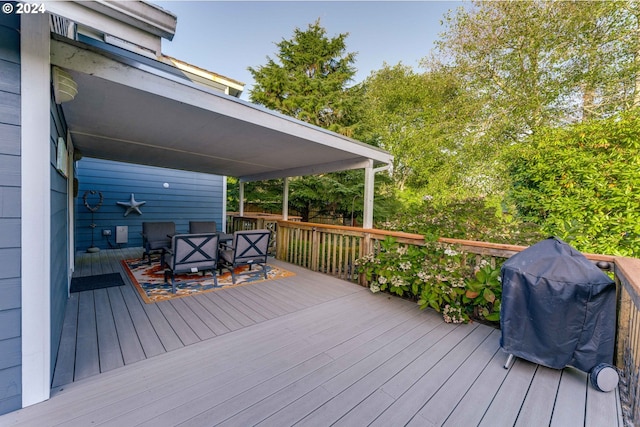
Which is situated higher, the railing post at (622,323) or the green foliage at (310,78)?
the green foliage at (310,78)

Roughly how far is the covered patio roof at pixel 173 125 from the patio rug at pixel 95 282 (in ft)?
7.32

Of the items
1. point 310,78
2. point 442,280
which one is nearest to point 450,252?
point 442,280

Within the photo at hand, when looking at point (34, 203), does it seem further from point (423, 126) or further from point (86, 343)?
point (423, 126)

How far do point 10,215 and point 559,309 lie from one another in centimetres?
370

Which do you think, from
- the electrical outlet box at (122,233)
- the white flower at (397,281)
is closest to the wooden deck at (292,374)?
the white flower at (397,281)

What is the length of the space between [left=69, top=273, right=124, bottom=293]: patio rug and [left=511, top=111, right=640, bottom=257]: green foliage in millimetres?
6519

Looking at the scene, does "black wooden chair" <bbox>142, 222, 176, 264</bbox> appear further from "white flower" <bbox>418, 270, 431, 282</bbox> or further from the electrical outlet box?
"white flower" <bbox>418, 270, 431, 282</bbox>

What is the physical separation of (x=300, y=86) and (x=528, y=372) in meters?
11.4

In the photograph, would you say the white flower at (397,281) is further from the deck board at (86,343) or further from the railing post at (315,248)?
the deck board at (86,343)

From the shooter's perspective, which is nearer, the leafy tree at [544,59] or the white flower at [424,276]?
the white flower at [424,276]

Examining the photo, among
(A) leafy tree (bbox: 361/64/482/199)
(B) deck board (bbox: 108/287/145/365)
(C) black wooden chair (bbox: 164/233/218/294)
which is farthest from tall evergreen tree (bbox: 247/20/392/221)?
(B) deck board (bbox: 108/287/145/365)

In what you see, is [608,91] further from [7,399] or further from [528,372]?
[7,399]

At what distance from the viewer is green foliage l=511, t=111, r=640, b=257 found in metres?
3.79

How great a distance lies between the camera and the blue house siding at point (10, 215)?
1498mm
